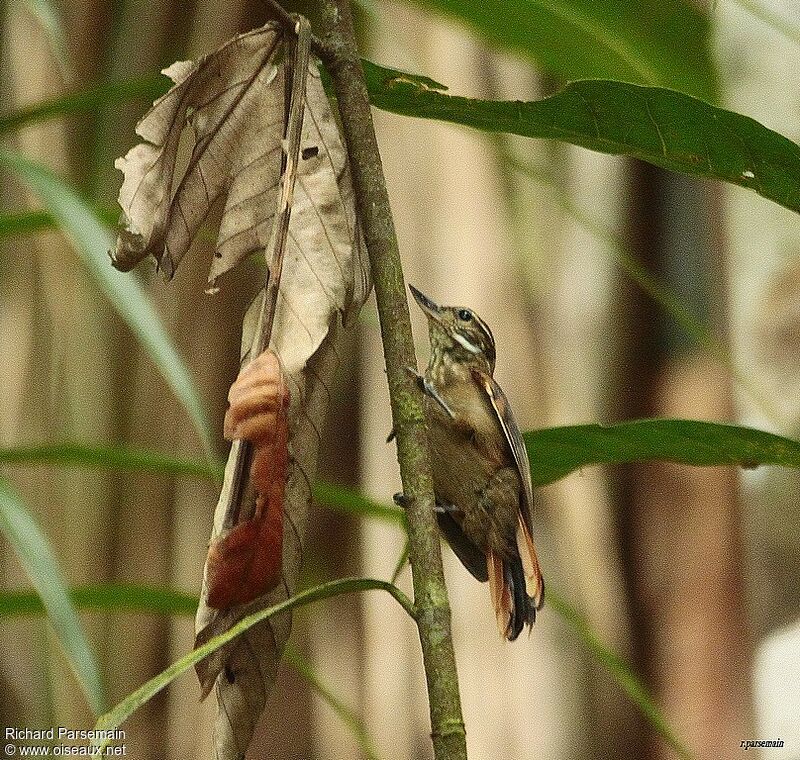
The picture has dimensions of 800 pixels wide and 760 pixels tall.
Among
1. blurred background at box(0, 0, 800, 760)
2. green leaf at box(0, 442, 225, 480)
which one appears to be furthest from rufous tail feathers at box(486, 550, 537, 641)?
blurred background at box(0, 0, 800, 760)

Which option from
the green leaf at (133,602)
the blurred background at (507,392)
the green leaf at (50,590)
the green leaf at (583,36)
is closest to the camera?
the green leaf at (50,590)

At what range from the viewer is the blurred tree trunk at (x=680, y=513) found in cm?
197

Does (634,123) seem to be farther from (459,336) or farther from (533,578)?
(459,336)

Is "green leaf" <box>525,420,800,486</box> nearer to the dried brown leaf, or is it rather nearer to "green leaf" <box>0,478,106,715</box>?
the dried brown leaf

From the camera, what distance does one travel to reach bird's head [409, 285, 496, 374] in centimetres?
121

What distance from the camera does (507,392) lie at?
205cm

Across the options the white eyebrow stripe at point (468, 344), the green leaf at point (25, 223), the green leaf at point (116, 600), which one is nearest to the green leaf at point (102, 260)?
the green leaf at point (25, 223)

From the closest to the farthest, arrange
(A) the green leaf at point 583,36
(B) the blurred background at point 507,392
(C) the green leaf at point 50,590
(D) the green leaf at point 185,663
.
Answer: (D) the green leaf at point 185,663 → (C) the green leaf at point 50,590 → (A) the green leaf at point 583,36 → (B) the blurred background at point 507,392

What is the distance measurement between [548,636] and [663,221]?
3.01ft

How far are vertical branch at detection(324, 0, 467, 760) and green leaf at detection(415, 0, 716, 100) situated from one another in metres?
0.47

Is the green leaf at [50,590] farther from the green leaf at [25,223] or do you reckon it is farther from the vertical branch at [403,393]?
the vertical branch at [403,393]

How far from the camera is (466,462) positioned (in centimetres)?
114

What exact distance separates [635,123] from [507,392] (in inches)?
56.7

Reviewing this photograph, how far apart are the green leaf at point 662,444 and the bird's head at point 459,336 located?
0.47 metres
